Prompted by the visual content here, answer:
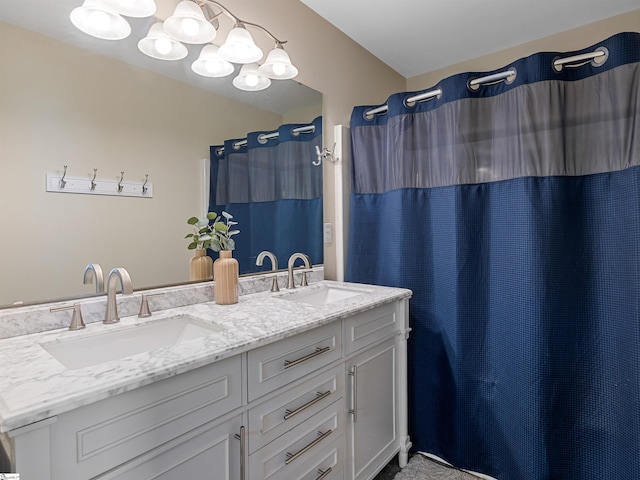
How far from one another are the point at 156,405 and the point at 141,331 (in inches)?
16.3

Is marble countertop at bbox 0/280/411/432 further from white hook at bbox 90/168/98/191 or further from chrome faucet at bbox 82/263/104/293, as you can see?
white hook at bbox 90/168/98/191

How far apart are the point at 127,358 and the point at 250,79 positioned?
1364 millimetres

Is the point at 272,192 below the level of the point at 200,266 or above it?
above

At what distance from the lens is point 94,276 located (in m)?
1.14

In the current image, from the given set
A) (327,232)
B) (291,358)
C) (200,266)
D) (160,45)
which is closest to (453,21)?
(327,232)

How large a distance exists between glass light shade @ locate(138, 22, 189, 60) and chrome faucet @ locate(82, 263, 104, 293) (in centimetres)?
83

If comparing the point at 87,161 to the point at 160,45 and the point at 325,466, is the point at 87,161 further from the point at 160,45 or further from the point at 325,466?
the point at 325,466

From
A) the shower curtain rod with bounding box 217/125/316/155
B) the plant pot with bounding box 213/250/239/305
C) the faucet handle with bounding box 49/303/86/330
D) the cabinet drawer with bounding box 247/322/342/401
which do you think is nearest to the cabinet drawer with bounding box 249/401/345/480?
the cabinet drawer with bounding box 247/322/342/401

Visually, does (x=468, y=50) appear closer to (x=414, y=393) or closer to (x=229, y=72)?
(x=229, y=72)

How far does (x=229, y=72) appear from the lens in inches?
61.5

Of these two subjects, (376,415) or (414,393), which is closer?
(376,415)

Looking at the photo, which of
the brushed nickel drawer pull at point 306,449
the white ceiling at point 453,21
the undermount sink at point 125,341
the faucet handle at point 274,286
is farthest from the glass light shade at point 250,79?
the brushed nickel drawer pull at point 306,449

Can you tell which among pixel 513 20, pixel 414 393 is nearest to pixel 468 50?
pixel 513 20

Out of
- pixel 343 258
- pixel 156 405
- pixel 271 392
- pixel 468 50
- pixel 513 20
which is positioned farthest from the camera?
pixel 468 50
